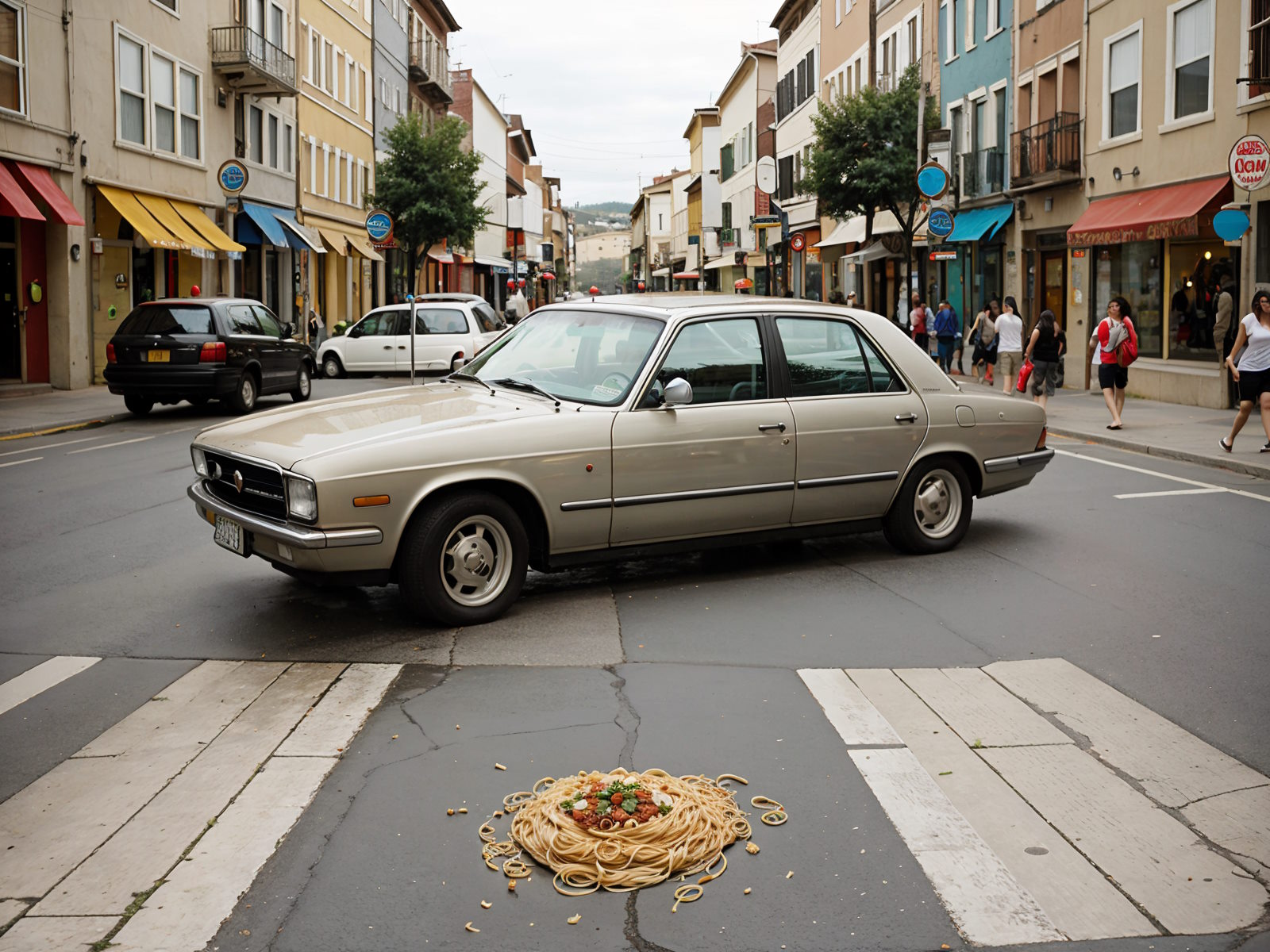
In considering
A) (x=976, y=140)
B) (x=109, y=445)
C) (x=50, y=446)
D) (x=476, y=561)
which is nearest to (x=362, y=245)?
(x=976, y=140)

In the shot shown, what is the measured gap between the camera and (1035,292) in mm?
32312

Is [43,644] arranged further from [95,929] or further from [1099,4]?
[1099,4]

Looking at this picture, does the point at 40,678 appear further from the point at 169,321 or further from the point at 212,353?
the point at 169,321

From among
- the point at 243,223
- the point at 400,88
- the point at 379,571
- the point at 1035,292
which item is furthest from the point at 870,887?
the point at 400,88

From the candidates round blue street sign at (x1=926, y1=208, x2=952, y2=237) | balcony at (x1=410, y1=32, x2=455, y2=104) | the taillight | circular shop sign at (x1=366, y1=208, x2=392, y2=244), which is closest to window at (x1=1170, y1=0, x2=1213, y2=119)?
round blue street sign at (x1=926, y1=208, x2=952, y2=237)

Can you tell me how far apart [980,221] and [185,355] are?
22.4 m

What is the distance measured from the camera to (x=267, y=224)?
36906 mm

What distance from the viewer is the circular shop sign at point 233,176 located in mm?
29625

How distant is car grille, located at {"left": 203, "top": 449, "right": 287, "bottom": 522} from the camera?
6.54 meters

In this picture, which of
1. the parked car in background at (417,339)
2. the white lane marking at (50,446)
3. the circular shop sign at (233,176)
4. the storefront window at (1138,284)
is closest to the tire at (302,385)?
the white lane marking at (50,446)

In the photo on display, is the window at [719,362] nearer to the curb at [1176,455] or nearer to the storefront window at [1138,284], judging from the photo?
the curb at [1176,455]

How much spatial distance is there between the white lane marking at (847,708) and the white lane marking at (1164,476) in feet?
23.8

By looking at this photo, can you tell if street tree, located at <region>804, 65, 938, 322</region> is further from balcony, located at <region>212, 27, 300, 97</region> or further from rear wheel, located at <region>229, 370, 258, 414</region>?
rear wheel, located at <region>229, 370, 258, 414</region>

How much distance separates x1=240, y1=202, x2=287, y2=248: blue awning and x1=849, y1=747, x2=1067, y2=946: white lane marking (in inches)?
1334
